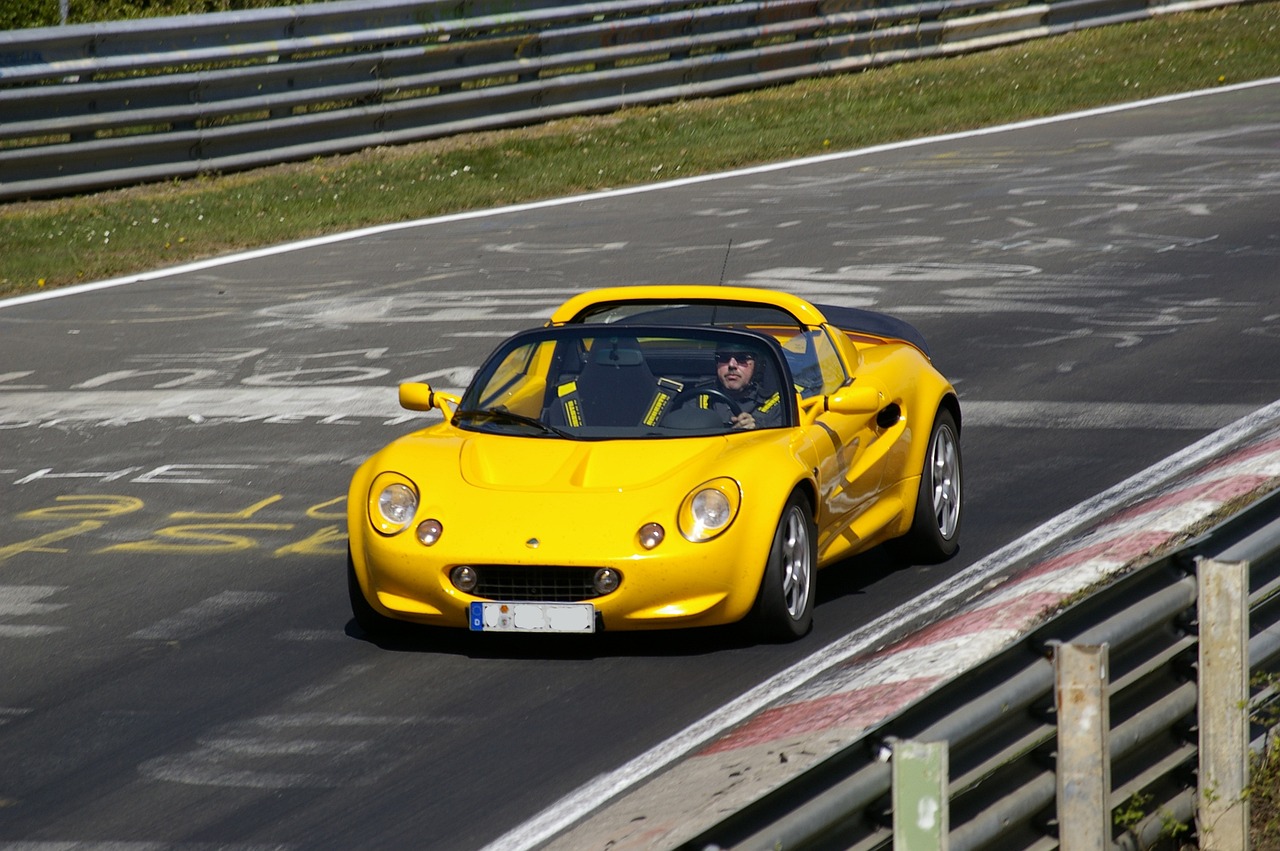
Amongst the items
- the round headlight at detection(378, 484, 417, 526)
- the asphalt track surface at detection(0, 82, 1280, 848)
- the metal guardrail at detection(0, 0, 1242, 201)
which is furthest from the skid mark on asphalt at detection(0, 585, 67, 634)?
the metal guardrail at detection(0, 0, 1242, 201)

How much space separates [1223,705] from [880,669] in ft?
4.86

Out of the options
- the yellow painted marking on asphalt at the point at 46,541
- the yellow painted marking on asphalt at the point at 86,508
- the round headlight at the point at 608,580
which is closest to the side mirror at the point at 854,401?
the round headlight at the point at 608,580

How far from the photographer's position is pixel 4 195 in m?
19.3

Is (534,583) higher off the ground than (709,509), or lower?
lower

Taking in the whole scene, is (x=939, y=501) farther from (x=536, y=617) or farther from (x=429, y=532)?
(x=429, y=532)

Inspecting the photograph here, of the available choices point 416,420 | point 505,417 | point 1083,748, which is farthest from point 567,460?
point 416,420

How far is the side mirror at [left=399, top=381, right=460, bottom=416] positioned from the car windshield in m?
0.17

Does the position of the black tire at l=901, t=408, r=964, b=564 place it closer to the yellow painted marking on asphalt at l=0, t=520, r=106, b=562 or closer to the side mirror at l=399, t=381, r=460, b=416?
the side mirror at l=399, t=381, r=460, b=416

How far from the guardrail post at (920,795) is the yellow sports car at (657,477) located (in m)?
3.30

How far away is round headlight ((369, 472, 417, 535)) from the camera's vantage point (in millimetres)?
7879

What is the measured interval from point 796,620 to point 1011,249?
10.6 meters

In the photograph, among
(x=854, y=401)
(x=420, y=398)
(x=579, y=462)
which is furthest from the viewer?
(x=420, y=398)

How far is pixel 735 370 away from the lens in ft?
28.3

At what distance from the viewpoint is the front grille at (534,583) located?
7566 millimetres
